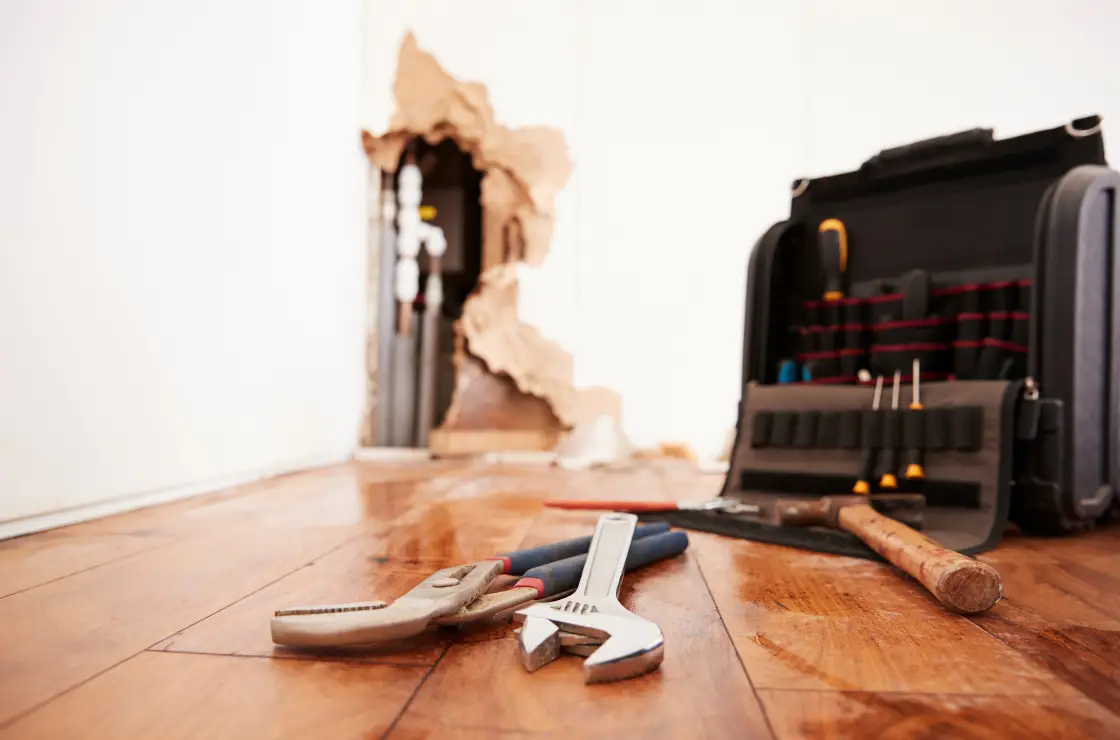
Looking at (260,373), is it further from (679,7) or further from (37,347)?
(679,7)

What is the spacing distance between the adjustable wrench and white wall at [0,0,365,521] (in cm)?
120

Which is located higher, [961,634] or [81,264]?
[81,264]

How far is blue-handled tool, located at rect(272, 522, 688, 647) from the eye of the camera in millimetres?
687

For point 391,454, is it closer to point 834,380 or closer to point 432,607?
point 834,380

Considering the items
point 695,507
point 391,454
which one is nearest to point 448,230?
point 391,454

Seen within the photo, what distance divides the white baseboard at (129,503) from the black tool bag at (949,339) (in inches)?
54.0

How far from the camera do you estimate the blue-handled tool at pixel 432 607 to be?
0.69 meters

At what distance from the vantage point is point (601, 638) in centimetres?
71

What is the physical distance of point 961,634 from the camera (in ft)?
2.59

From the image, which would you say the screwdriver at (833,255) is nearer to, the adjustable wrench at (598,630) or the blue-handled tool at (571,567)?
the blue-handled tool at (571,567)

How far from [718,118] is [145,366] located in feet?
8.32

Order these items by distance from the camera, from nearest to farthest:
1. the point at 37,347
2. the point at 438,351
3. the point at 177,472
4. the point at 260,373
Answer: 1. the point at 37,347
2. the point at 177,472
3. the point at 260,373
4. the point at 438,351

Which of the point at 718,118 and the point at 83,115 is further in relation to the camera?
the point at 718,118

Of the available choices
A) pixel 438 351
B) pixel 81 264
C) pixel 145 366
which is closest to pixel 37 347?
pixel 81 264
